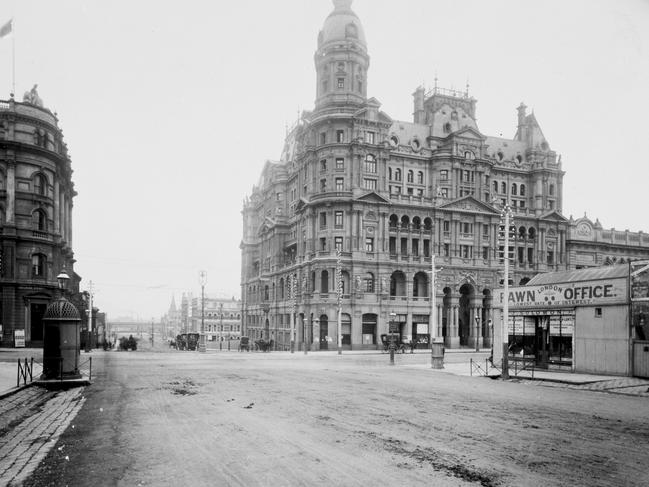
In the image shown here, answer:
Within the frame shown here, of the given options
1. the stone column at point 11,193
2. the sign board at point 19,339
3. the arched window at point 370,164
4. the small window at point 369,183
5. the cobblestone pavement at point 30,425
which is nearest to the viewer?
the cobblestone pavement at point 30,425

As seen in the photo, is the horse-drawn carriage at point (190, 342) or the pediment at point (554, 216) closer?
the horse-drawn carriage at point (190, 342)

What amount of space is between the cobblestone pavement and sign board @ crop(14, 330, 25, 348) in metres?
34.4

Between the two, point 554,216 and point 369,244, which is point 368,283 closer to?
point 369,244

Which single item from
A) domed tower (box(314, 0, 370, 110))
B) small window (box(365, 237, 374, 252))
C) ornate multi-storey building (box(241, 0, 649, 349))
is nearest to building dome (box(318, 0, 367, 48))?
domed tower (box(314, 0, 370, 110))

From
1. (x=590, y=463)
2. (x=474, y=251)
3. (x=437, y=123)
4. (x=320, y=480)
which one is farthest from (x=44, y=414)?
(x=437, y=123)

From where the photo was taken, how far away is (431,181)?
240 ft

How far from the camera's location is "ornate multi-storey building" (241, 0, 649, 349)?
216 feet

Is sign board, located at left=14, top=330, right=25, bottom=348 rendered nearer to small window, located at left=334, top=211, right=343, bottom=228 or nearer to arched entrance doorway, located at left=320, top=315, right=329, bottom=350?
arched entrance doorway, located at left=320, top=315, right=329, bottom=350

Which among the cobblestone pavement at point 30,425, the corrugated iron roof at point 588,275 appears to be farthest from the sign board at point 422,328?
the cobblestone pavement at point 30,425

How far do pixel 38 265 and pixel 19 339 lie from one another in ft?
26.8

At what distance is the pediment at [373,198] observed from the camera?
65.4 metres

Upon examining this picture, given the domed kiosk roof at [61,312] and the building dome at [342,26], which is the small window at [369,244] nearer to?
the building dome at [342,26]

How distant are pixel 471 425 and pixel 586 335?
59.2 feet

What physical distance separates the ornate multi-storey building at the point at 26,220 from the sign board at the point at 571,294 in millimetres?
43696
